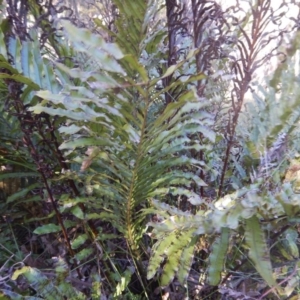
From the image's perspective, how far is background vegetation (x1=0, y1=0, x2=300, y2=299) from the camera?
1.82 ft

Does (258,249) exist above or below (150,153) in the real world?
below

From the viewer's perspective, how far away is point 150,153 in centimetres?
71

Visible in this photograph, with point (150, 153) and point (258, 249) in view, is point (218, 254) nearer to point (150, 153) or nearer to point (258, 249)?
point (258, 249)

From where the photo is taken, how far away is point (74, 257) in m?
0.79

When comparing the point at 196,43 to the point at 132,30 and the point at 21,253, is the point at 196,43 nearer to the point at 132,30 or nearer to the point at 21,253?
the point at 132,30

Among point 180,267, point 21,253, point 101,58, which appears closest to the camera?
point 101,58

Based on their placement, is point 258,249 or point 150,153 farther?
point 150,153

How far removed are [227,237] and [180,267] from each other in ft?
0.38

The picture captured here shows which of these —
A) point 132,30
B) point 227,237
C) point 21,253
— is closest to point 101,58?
point 132,30

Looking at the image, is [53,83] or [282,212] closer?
[282,212]

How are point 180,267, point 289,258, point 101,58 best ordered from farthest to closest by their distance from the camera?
point 289,258 → point 180,267 → point 101,58

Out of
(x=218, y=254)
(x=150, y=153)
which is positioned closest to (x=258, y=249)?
(x=218, y=254)

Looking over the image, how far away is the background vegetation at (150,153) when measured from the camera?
56cm

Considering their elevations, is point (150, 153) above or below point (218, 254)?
above
